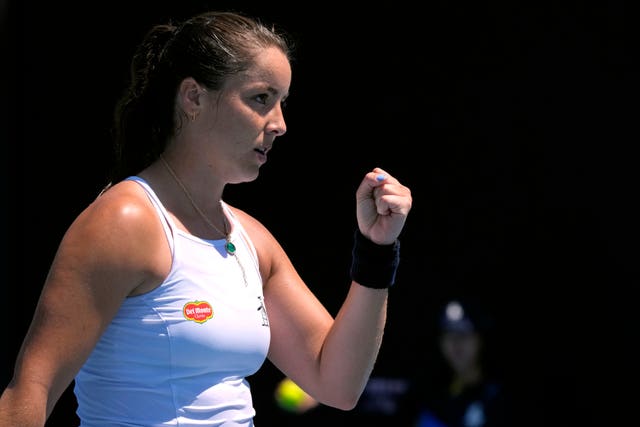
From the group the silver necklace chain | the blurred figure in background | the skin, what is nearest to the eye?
the skin

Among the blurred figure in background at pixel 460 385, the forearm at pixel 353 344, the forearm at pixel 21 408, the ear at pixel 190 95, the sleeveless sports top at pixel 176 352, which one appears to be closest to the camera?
the forearm at pixel 21 408

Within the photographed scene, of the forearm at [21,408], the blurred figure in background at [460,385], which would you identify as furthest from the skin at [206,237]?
the blurred figure in background at [460,385]

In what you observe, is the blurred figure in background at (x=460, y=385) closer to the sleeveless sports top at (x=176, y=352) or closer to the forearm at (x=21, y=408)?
the sleeveless sports top at (x=176, y=352)

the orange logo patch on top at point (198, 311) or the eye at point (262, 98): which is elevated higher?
the eye at point (262, 98)

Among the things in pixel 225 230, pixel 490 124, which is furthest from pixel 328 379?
pixel 490 124

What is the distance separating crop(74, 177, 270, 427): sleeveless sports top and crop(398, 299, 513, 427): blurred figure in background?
2.68 m

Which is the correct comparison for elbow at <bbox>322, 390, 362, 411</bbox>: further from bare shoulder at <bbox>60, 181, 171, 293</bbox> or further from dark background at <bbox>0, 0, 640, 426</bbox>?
dark background at <bbox>0, 0, 640, 426</bbox>

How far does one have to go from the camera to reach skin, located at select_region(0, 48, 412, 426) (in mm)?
1624

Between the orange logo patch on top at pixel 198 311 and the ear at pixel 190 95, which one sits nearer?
the orange logo patch on top at pixel 198 311

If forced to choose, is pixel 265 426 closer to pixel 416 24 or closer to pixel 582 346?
pixel 582 346

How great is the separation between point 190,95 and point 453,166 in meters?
3.00

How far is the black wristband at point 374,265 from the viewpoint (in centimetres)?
199

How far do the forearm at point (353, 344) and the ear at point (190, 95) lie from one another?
1.46ft

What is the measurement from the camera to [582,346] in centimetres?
477
